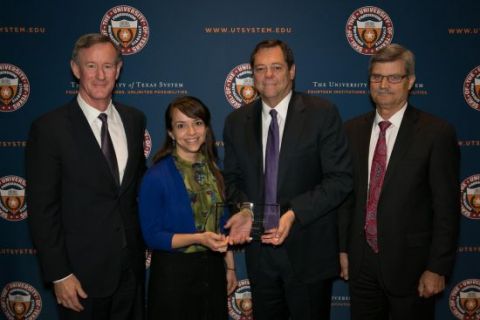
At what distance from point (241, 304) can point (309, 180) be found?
1.92 metres

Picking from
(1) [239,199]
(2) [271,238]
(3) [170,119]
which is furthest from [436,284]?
(3) [170,119]

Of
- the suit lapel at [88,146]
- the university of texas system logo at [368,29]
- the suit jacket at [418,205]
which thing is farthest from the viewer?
the university of texas system logo at [368,29]

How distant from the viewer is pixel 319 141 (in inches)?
101

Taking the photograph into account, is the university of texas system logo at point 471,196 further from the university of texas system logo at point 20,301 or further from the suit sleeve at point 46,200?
the university of texas system logo at point 20,301

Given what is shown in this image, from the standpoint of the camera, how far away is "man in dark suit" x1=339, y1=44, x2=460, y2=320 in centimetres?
249

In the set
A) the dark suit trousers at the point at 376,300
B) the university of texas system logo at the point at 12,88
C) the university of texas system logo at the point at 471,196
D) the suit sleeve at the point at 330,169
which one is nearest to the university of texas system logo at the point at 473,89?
the university of texas system logo at the point at 471,196

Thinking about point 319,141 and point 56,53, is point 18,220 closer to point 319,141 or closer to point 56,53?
point 56,53

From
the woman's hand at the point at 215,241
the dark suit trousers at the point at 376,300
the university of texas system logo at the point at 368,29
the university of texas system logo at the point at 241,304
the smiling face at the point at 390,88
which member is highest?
the university of texas system logo at the point at 368,29

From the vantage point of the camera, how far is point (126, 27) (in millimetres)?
3637

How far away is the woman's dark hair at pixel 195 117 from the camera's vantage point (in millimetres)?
2518

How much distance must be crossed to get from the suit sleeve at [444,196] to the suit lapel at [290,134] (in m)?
0.79

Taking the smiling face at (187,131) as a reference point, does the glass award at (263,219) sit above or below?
below

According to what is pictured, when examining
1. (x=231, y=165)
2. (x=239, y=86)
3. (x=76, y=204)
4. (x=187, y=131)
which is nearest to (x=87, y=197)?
(x=76, y=204)

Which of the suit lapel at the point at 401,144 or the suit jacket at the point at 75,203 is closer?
the suit jacket at the point at 75,203
